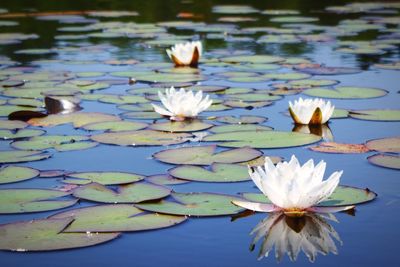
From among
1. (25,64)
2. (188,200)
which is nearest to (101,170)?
(188,200)

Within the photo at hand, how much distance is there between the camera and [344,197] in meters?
2.27

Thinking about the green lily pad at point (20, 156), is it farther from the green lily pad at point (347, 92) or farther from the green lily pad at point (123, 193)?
the green lily pad at point (347, 92)

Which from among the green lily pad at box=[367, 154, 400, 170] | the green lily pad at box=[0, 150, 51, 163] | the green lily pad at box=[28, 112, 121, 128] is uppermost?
the green lily pad at box=[367, 154, 400, 170]

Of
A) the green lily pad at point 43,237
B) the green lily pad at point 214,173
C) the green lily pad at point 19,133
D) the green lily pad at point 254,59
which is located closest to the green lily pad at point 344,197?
the green lily pad at point 214,173

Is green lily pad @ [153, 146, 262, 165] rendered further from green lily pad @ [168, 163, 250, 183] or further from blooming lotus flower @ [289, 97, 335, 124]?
blooming lotus flower @ [289, 97, 335, 124]

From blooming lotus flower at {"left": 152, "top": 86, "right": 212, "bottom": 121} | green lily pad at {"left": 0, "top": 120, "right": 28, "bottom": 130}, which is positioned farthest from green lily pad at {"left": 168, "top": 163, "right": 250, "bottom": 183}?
green lily pad at {"left": 0, "top": 120, "right": 28, "bottom": 130}

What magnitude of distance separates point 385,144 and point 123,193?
116cm

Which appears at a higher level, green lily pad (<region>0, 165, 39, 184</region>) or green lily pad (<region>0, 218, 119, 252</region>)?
green lily pad (<region>0, 218, 119, 252</region>)

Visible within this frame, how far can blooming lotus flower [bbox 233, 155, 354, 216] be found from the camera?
206 centimetres

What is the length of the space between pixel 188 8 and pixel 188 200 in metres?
7.63

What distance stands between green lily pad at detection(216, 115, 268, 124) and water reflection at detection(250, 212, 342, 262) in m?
1.25

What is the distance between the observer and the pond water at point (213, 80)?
6.30 feet

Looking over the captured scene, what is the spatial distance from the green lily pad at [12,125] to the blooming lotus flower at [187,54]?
5.98 ft

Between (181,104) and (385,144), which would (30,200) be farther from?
(385,144)
